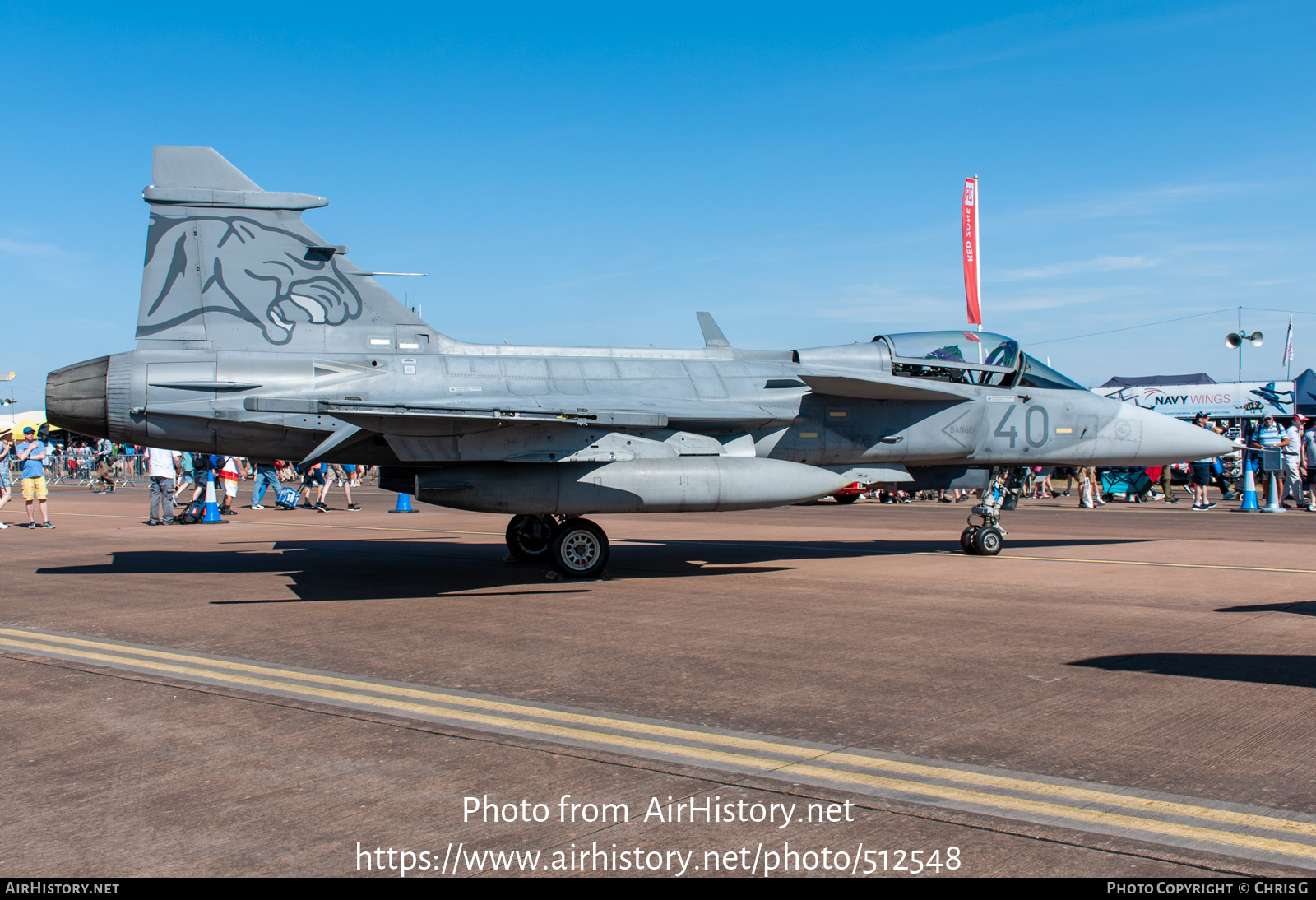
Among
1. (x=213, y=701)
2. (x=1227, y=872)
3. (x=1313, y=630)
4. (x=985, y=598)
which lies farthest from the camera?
(x=985, y=598)

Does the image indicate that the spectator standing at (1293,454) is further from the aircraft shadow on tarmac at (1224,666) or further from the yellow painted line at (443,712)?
the yellow painted line at (443,712)

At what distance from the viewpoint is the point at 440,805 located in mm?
3992

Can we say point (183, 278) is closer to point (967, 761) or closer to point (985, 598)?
point (985, 598)

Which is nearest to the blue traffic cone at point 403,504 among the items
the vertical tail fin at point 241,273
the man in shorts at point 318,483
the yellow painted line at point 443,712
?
the man in shorts at point 318,483

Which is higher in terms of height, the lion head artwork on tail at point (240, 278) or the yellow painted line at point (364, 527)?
the lion head artwork on tail at point (240, 278)

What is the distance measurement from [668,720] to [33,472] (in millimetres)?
19160

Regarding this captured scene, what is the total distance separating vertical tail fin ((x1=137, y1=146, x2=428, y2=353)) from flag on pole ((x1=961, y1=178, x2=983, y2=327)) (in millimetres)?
21983

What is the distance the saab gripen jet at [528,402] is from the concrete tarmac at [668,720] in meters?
1.28

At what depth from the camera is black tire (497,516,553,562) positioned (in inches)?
521

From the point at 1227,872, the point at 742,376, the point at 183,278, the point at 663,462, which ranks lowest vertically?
the point at 1227,872

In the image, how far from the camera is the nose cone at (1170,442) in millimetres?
12945

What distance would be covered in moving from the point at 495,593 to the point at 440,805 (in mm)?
6255

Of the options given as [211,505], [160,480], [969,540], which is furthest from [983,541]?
[160,480]
